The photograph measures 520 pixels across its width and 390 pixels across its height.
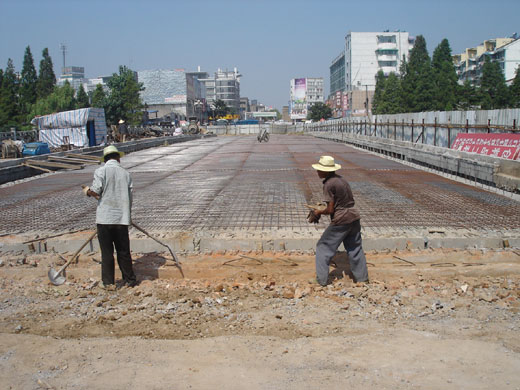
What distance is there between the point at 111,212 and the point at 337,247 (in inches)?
103

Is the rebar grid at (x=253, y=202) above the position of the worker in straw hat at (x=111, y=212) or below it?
below

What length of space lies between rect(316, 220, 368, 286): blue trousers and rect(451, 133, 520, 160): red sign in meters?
7.79

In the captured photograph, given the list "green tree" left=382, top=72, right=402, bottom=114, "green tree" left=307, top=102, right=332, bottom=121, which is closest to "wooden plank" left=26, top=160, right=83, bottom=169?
"green tree" left=382, top=72, right=402, bottom=114

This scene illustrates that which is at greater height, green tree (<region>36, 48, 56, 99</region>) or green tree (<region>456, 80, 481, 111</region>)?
green tree (<region>36, 48, 56, 99</region>)

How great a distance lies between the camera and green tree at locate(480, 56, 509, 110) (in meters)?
52.9

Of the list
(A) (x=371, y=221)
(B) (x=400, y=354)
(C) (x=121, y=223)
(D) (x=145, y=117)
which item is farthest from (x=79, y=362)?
(D) (x=145, y=117)

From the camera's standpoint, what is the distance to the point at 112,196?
580 centimetres

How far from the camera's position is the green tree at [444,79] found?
6044 cm

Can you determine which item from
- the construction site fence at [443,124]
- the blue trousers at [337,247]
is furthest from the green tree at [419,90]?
the blue trousers at [337,247]

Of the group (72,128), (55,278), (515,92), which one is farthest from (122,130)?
(55,278)

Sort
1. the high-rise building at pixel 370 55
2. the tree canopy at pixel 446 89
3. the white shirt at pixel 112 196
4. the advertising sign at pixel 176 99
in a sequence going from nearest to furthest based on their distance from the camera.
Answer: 1. the white shirt at pixel 112 196
2. the tree canopy at pixel 446 89
3. the advertising sign at pixel 176 99
4. the high-rise building at pixel 370 55

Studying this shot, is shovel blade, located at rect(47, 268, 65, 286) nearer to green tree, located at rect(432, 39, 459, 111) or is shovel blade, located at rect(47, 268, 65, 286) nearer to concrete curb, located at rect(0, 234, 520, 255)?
concrete curb, located at rect(0, 234, 520, 255)

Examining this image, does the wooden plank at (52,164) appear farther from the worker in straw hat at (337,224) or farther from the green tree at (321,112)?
the green tree at (321,112)

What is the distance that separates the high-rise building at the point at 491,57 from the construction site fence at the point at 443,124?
75.0m
